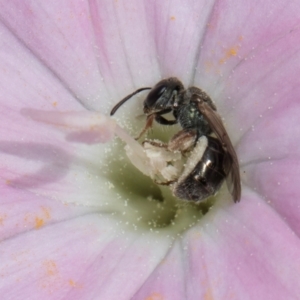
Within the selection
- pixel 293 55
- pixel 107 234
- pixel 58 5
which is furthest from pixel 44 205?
pixel 293 55

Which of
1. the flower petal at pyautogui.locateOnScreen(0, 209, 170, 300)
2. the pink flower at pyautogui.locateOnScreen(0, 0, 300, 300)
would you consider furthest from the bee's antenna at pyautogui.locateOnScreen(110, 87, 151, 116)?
the flower petal at pyautogui.locateOnScreen(0, 209, 170, 300)

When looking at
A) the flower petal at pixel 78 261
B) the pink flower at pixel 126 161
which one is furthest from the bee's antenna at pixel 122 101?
the flower petal at pixel 78 261

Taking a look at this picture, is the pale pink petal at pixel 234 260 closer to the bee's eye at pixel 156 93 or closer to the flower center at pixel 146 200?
the flower center at pixel 146 200

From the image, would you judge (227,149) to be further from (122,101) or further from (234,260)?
(122,101)

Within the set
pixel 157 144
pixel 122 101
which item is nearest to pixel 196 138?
pixel 157 144

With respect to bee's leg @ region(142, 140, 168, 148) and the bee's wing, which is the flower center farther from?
the bee's wing
